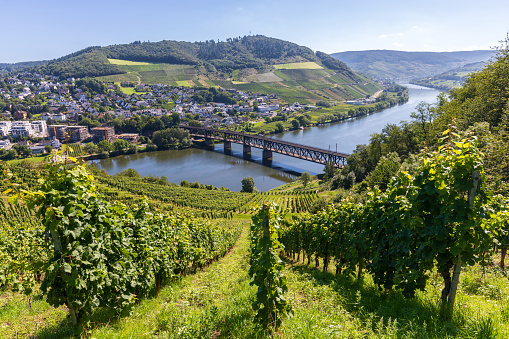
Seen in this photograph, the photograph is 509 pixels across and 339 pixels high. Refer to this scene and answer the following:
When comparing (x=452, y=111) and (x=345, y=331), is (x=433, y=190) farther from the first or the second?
(x=452, y=111)

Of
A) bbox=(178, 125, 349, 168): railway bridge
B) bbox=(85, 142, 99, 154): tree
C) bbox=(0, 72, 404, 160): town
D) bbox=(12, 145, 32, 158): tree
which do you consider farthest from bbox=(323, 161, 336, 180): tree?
bbox=(12, 145, 32, 158): tree

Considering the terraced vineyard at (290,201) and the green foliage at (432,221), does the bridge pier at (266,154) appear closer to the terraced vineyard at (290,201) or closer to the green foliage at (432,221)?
the terraced vineyard at (290,201)

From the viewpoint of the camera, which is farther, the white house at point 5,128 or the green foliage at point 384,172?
the white house at point 5,128

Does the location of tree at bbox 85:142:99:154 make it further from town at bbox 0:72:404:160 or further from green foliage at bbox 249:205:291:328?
green foliage at bbox 249:205:291:328

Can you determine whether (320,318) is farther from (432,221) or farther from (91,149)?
(91,149)

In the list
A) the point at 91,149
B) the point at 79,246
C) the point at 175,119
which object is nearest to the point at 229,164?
the point at 91,149

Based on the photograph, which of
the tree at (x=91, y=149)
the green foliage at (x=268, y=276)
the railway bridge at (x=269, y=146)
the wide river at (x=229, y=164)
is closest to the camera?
the green foliage at (x=268, y=276)

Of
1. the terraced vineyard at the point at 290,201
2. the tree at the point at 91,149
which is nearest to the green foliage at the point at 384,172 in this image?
the terraced vineyard at the point at 290,201
